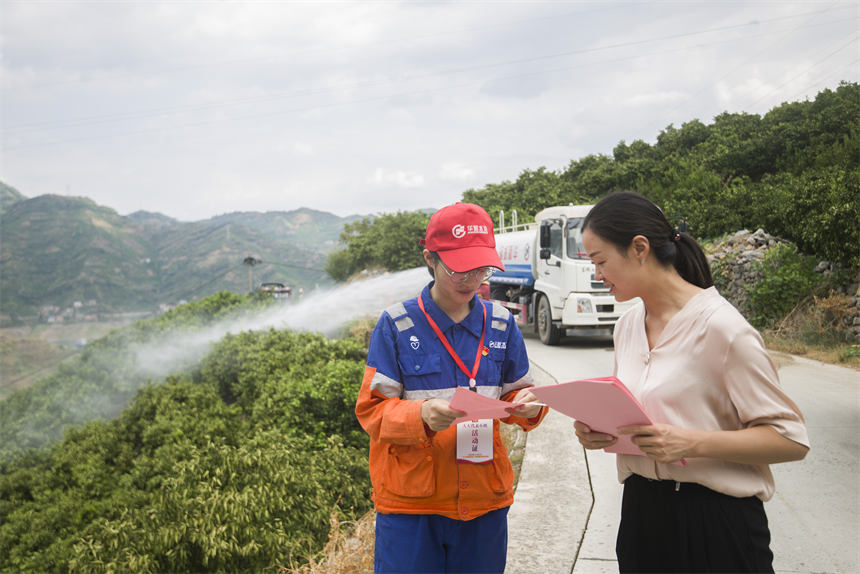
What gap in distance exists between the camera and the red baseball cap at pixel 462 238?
2443mm

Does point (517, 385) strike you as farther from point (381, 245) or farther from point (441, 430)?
point (381, 245)

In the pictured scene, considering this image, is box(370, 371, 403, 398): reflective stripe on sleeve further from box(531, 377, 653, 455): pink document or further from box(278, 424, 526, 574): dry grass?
box(278, 424, 526, 574): dry grass

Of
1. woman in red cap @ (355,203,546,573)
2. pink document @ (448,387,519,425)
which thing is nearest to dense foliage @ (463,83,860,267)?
woman in red cap @ (355,203,546,573)

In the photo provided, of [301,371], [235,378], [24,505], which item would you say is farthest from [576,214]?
[24,505]

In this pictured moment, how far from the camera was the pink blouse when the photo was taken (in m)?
1.85

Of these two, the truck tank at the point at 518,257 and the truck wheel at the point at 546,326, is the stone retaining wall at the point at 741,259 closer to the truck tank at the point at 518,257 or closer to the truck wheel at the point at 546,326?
the truck wheel at the point at 546,326

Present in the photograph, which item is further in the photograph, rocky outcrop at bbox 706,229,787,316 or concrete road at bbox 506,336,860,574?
rocky outcrop at bbox 706,229,787,316

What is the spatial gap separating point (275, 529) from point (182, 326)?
45.7ft

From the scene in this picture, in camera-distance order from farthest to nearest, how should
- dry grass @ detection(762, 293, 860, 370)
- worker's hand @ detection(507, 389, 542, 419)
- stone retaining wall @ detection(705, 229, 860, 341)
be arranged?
1. stone retaining wall @ detection(705, 229, 860, 341)
2. dry grass @ detection(762, 293, 860, 370)
3. worker's hand @ detection(507, 389, 542, 419)

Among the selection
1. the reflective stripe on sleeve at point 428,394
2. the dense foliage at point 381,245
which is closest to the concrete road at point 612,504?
A: the reflective stripe on sleeve at point 428,394

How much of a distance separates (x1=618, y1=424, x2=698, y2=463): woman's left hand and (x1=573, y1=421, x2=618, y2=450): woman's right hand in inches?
7.6

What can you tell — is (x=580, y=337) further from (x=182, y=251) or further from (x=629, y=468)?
(x=182, y=251)

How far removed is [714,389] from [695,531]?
44 centimetres

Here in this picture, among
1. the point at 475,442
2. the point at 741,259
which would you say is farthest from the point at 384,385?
the point at 741,259
